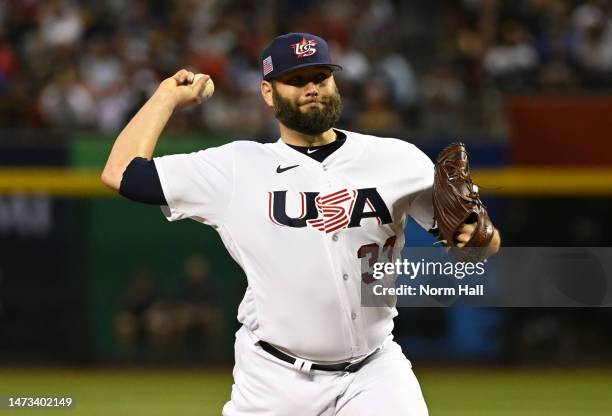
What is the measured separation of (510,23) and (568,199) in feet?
11.6

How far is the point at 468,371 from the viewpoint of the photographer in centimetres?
912

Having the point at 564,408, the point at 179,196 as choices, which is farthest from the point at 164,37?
the point at 179,196

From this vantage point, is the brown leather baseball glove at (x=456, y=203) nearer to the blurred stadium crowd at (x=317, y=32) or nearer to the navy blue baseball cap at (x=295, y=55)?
the navy blue baseball cap at (x=295, y=55)

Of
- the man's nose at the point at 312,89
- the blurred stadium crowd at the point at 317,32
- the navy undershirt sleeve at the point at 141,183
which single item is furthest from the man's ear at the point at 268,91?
the blurred stadium crowd at the point at 317,32

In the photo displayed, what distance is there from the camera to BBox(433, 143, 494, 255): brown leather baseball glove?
3.55m

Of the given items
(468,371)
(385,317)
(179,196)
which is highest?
(179,196)

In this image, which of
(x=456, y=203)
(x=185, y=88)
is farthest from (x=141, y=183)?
(x=456, y=203)

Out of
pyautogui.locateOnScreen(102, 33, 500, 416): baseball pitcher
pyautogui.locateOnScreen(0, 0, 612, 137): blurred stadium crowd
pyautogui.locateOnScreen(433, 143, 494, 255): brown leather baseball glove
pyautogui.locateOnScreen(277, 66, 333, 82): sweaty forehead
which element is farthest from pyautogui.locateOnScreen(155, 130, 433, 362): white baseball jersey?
pyautogui.locateOnScreen(0, 0, 612, 137): blurred stadium crowd

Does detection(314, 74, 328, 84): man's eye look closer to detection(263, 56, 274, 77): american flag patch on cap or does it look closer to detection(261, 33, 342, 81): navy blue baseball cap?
detection(261, 33, 342, 81): navy blue baseball cap

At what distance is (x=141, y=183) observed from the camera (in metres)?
3.79

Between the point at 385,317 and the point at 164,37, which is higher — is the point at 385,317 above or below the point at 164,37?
below

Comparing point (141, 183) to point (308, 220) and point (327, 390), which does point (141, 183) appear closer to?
point (308, 220)

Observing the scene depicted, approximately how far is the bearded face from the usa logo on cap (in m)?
0.14

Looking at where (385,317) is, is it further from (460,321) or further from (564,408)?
(460,321)
